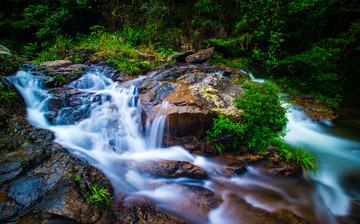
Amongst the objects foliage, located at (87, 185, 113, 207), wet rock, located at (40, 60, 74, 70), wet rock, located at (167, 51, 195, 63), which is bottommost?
foliage, located at (87, 185, 113, 207)

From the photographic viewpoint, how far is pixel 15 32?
8.19 metres

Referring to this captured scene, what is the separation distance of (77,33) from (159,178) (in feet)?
32.7

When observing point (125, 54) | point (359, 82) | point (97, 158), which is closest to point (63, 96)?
point (97, 158)

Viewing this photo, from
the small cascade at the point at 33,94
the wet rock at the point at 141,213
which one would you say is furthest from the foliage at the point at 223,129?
the small cascade at the point at 33,94

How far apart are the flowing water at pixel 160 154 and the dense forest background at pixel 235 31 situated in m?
3.18

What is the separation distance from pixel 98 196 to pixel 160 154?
1.80 meters

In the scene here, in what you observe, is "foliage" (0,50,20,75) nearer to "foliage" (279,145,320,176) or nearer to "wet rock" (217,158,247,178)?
"wet rock" (217,158,247,178)

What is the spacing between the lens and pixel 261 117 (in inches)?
158

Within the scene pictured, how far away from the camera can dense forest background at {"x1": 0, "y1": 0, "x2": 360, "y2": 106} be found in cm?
740

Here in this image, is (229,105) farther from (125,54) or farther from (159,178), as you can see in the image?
(125,54)

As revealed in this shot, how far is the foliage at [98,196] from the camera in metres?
2.11

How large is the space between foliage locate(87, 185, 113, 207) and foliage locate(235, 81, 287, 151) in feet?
10.4

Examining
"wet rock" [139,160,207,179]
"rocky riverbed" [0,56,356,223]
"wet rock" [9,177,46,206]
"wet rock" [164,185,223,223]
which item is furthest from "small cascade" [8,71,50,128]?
"wet rock" [164,185,223,223]

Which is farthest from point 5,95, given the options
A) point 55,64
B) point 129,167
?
point 129,167
